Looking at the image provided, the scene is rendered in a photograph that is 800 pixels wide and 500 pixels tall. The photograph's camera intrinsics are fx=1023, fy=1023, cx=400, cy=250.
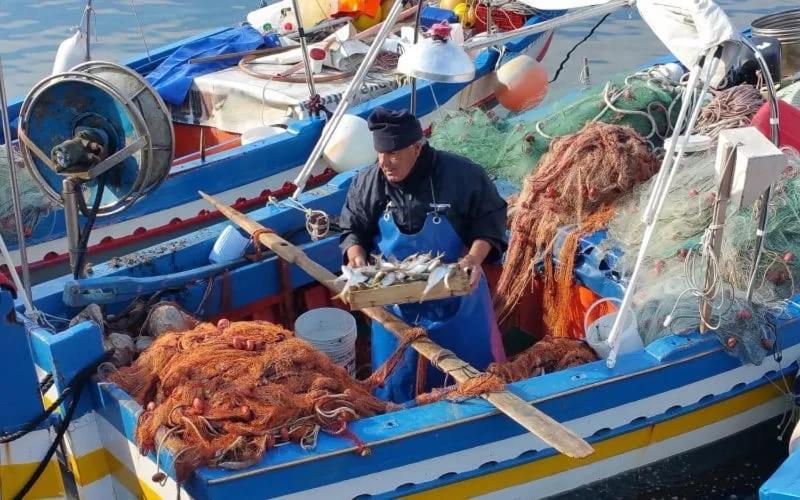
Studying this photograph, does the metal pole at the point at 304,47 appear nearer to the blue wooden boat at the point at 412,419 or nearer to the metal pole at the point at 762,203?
the blue wooden boat at the point at 412,419

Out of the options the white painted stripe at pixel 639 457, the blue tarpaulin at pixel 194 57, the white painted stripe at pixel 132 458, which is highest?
the blue tarpaulin at pixel 194 57

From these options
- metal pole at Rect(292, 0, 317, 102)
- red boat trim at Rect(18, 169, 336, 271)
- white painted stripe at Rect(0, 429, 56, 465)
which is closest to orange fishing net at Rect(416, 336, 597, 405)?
white painted stripe at Rect(0, 429, 56, 465)

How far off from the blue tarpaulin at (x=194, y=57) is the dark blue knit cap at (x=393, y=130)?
5.56m

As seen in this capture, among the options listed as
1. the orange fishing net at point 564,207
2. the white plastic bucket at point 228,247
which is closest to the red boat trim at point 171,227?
the white plastic bucket at point 228,247

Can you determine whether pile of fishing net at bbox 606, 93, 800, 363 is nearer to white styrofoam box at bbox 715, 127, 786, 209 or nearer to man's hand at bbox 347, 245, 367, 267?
white styrofoam box at bbox 715, 127, 786, 209

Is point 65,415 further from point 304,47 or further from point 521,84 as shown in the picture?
point 521,84

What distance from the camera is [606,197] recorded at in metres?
5.88

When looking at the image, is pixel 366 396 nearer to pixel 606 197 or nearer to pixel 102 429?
pixel 102 429

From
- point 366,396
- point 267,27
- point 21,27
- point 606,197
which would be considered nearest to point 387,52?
point 267,27

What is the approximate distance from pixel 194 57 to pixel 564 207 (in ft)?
18.3

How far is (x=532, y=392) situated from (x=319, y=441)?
0.98 m

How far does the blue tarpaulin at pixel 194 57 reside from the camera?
970 centimetres

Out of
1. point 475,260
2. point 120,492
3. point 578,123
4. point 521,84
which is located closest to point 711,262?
point 475,260

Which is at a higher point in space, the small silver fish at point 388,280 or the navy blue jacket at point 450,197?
the navy blue jacket at point 450,197
